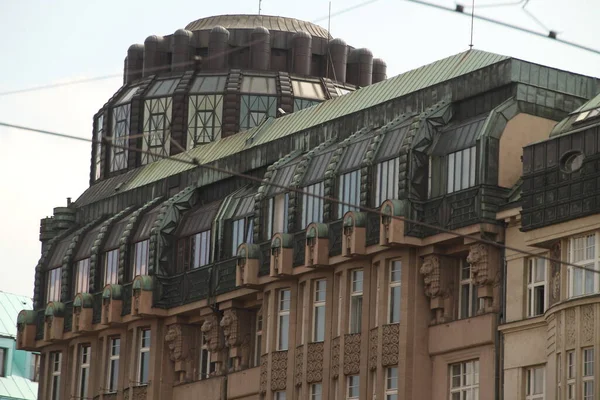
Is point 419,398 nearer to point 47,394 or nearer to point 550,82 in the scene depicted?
point 550,82

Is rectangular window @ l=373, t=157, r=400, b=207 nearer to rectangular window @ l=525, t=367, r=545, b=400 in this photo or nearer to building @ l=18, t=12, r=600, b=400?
building @ l=18, t=12, r=600, b=400

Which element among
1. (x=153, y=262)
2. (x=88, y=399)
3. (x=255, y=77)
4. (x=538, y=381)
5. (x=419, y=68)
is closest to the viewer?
(x=538, y=381)

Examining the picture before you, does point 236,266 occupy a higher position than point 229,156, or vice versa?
point 229,156

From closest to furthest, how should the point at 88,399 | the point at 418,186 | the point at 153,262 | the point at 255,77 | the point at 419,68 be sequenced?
the point at 418,186 → the point at 419,68 → the point at 153,262 → the point at 88,399 → the point at 255,77

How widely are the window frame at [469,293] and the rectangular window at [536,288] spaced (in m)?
2.75

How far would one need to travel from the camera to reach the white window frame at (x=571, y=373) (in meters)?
55.2

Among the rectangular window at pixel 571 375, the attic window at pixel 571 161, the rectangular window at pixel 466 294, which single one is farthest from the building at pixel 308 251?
the rectangular window at pixel 571 375

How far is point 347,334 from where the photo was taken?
65500 mm

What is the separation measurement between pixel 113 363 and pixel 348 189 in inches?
744

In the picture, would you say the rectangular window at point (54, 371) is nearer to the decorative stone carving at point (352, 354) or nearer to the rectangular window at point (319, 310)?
the rectangular window at point (319, 310)

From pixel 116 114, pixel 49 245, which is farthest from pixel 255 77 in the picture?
pixel 49 245

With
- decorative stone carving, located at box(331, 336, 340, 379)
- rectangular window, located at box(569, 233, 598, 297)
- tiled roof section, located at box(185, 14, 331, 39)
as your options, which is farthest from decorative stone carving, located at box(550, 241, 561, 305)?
tiled roof section, located at box(185, 14, 331, 39)

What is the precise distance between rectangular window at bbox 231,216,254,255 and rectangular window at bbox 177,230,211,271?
169 cm

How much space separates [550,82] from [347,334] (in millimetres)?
10737
